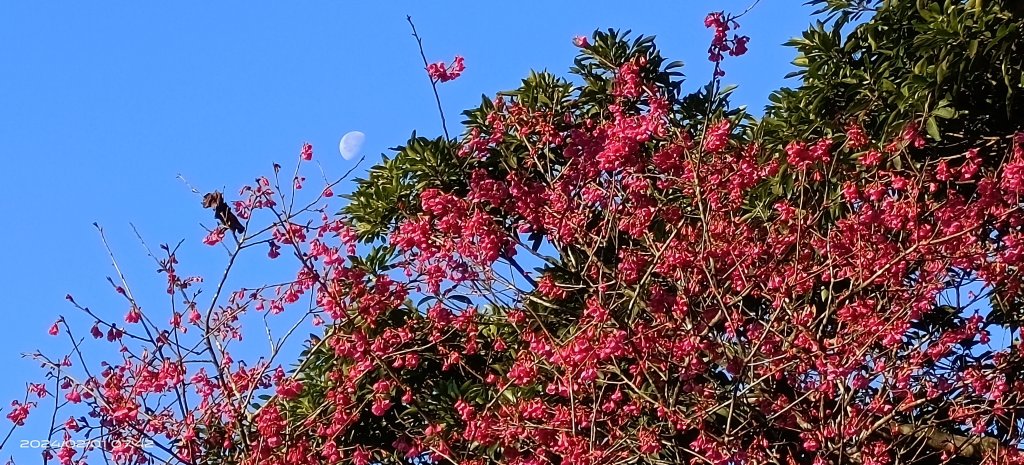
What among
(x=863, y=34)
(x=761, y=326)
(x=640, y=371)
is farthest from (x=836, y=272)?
(x=863, y=34)

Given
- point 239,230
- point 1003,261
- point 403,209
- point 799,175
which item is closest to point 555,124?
point 403,209

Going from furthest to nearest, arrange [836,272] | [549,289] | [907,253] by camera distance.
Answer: [549,289] < [836,272] < [907,253]

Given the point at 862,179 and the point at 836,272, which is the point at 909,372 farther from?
the point at 862,179

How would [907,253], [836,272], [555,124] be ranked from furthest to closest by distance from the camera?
[555,124], [836,272], [907,253]

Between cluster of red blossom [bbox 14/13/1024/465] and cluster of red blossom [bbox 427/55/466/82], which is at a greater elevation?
cluster of red blossom [bbox 427/55/466/82]

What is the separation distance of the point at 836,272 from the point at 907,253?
1.53 ft

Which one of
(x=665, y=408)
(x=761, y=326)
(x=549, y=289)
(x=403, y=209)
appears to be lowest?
(x=665, y=408)

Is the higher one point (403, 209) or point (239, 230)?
point (403, 209)

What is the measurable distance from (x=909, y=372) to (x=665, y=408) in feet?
3.78

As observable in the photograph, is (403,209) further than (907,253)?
Yes

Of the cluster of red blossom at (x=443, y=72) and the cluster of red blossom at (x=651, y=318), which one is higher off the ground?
the cluster of red blossom at (x=443, y=72)

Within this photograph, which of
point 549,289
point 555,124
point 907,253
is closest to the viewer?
point 907,253

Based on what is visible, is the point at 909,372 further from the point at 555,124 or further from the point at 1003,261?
the point at 555,124

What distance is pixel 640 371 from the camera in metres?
5.98
